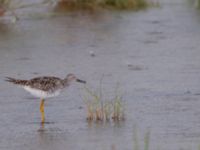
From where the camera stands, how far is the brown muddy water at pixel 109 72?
9.97m

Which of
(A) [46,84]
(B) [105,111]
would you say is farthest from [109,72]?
(B) [105,111]

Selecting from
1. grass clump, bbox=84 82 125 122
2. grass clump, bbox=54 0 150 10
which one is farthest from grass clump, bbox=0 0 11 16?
grass clump, bbox=84 82 125 122

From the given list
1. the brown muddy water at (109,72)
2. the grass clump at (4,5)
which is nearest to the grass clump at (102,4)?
the brown muddy water at (109,72)

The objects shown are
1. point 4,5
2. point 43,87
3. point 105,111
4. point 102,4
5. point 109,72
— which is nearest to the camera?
point 105,111

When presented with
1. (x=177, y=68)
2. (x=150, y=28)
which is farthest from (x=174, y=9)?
(x=177, y=68)

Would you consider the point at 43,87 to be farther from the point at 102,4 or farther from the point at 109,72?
the point at 102,4

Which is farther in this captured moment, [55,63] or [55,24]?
[55,24]

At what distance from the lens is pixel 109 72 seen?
13297mm

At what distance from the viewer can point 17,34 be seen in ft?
51.6

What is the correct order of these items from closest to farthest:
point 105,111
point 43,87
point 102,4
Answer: point 105,111
point 43,87
point 102,4

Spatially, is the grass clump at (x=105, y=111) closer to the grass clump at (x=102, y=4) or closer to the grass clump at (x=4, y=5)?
the grass clump at (x=4, y=5)

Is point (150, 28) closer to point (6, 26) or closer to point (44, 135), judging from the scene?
point (6, 26)

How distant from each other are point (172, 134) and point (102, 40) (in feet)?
18.7

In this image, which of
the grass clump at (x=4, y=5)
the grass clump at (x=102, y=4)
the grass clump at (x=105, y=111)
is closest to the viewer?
the grass clump at (x=105, y=111)
